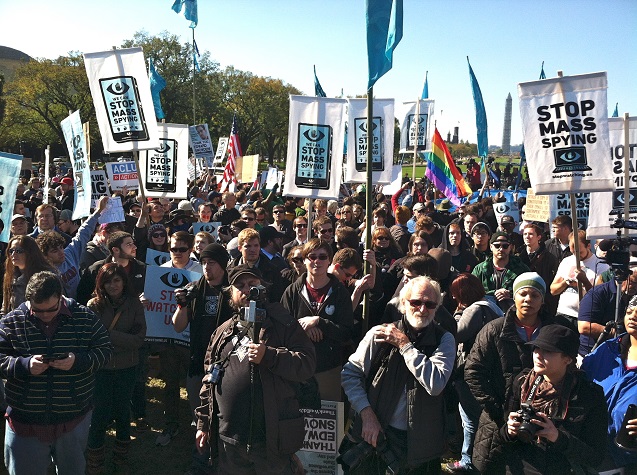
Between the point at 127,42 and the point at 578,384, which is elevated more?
the point at 127,42

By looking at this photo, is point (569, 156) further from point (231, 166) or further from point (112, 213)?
point (231, 166)

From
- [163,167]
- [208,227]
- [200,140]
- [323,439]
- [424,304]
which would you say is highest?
[200,140]

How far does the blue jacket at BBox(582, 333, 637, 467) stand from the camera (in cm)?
361

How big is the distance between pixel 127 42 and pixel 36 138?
11.7m

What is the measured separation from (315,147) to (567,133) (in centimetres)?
357

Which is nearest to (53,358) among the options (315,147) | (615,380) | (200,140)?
(615,380)

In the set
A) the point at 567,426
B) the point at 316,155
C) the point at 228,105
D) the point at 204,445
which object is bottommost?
the point at 204,445

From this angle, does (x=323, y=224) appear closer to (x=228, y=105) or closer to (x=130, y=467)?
(x=130, y=467)

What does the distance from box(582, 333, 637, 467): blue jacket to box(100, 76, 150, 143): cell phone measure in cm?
647

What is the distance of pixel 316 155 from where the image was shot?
26.2 feet

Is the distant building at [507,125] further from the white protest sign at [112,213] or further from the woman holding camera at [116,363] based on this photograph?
the woman holding camera at [116,363]

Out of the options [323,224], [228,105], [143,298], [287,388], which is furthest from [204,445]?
[228,105]

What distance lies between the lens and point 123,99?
814 centimetres

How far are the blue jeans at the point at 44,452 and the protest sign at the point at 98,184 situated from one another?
6.76 metres
